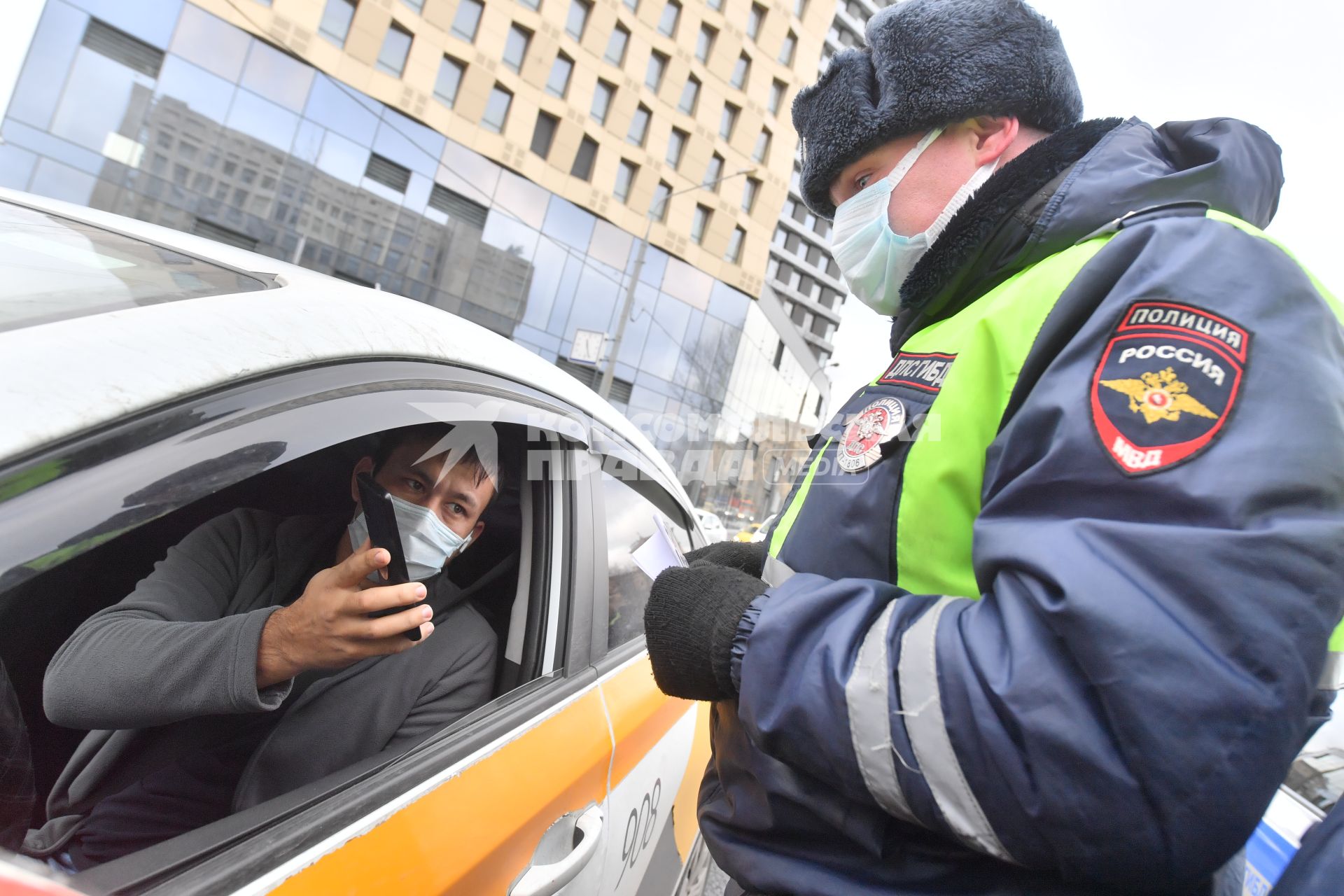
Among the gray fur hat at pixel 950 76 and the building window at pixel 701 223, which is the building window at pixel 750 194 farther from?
the gray fur hat at pixel 950 76

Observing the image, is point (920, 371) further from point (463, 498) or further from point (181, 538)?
point (181, 538)

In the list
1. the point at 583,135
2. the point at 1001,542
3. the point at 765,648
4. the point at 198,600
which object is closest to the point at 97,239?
the point at 198,600

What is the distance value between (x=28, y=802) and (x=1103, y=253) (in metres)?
1.51

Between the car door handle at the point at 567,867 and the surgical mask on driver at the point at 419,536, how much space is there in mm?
611

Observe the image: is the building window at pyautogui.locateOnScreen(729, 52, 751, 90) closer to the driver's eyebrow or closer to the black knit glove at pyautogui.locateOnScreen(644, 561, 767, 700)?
the driver's eyebrow

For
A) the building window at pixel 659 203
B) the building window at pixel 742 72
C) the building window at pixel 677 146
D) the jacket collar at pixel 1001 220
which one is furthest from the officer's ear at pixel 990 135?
the building window at pixel 742 72

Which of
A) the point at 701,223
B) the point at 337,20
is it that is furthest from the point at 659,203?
the point at 337,20

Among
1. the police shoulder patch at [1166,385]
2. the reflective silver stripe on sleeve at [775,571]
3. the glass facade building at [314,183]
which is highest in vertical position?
the glass facade building at [314,183]

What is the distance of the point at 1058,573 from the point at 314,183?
19.2 metres

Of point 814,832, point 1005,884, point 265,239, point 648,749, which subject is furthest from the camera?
point 265,239

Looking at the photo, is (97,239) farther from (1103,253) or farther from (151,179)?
(151,179)

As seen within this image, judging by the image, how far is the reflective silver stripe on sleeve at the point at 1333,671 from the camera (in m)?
0.67

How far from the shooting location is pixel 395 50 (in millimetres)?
17578

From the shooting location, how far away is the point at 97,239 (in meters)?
1.07
